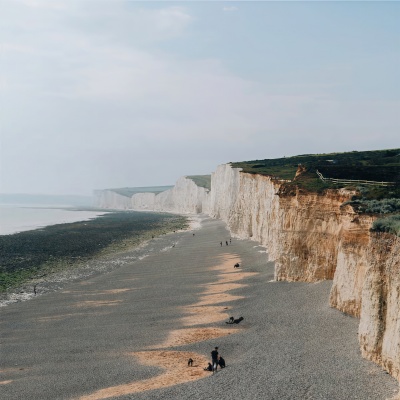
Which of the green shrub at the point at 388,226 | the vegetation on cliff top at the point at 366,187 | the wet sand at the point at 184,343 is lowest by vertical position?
the wet sand at the point at 184,343

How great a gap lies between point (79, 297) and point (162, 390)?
2024 cm

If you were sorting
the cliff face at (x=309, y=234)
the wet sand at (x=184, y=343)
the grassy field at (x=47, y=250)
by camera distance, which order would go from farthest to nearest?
the grassy field at (x=47, y=250) < the cliff face at (x=309, y=234) < the wet sand at (x=184, y=343)

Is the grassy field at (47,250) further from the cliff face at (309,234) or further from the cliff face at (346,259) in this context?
the cliff face at (309,234)

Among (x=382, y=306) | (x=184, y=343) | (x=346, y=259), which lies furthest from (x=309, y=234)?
(x=382, y=306)

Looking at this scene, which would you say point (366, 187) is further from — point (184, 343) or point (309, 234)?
point (184, 343)

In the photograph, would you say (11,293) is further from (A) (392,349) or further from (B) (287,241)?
(A) (392,349)

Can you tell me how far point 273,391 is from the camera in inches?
658

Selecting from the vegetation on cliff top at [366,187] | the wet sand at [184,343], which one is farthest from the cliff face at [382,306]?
the vegetation on cliff top at [366,187]

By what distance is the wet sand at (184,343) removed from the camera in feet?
57.8

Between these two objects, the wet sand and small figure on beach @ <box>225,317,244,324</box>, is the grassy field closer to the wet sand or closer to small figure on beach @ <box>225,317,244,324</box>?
the wet sand

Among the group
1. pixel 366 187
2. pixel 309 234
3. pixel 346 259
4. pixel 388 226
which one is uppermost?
pixel 366 187

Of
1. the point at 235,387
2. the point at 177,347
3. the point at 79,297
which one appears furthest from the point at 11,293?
the point at 235,387

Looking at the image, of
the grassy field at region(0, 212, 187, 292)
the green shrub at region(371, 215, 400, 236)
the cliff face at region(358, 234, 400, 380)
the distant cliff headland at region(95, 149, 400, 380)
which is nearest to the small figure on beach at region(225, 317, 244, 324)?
the distant cliff headland at region(95, 149, 400, 380)

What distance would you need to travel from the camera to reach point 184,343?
2448 cm
